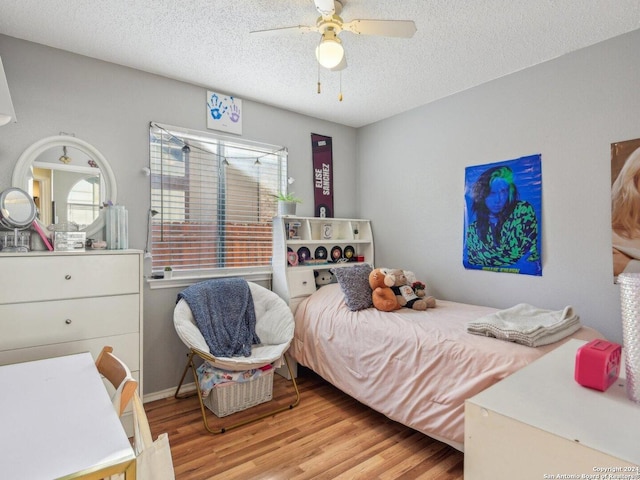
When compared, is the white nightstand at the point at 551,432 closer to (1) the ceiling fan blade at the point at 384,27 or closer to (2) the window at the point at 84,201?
(1) the ceiling fan blade at the point at 384,27

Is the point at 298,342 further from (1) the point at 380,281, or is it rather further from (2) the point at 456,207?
(2) the point at 456,207

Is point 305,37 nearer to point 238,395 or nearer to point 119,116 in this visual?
point 119,116

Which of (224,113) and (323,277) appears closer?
(224,113)

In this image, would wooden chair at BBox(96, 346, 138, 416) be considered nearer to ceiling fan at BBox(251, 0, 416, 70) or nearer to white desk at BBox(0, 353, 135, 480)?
white desk at BBox(0, 353, 135, 480)

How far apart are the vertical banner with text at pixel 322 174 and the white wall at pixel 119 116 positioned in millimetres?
676

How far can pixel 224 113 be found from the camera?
3.13 m

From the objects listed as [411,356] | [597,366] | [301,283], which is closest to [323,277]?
[301,283]

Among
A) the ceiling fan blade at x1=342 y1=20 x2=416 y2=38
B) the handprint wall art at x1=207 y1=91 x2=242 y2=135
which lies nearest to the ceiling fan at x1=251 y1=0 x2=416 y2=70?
the ceiling fan blade at x1=342 y1=20 x2=416 y2=38

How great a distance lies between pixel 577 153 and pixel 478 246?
0.96 meters

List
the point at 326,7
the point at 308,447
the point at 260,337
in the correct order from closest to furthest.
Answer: the point at 326,7
the point at 308,447
the point at 260,337

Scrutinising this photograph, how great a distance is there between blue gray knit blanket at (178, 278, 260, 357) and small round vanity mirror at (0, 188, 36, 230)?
42.4 inches

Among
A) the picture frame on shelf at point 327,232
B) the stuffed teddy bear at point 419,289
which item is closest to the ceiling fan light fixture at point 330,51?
the stuffed teddy bear at point 419,289

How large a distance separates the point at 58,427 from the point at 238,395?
5.60 feet

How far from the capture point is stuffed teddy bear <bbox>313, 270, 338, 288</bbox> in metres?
3.48
